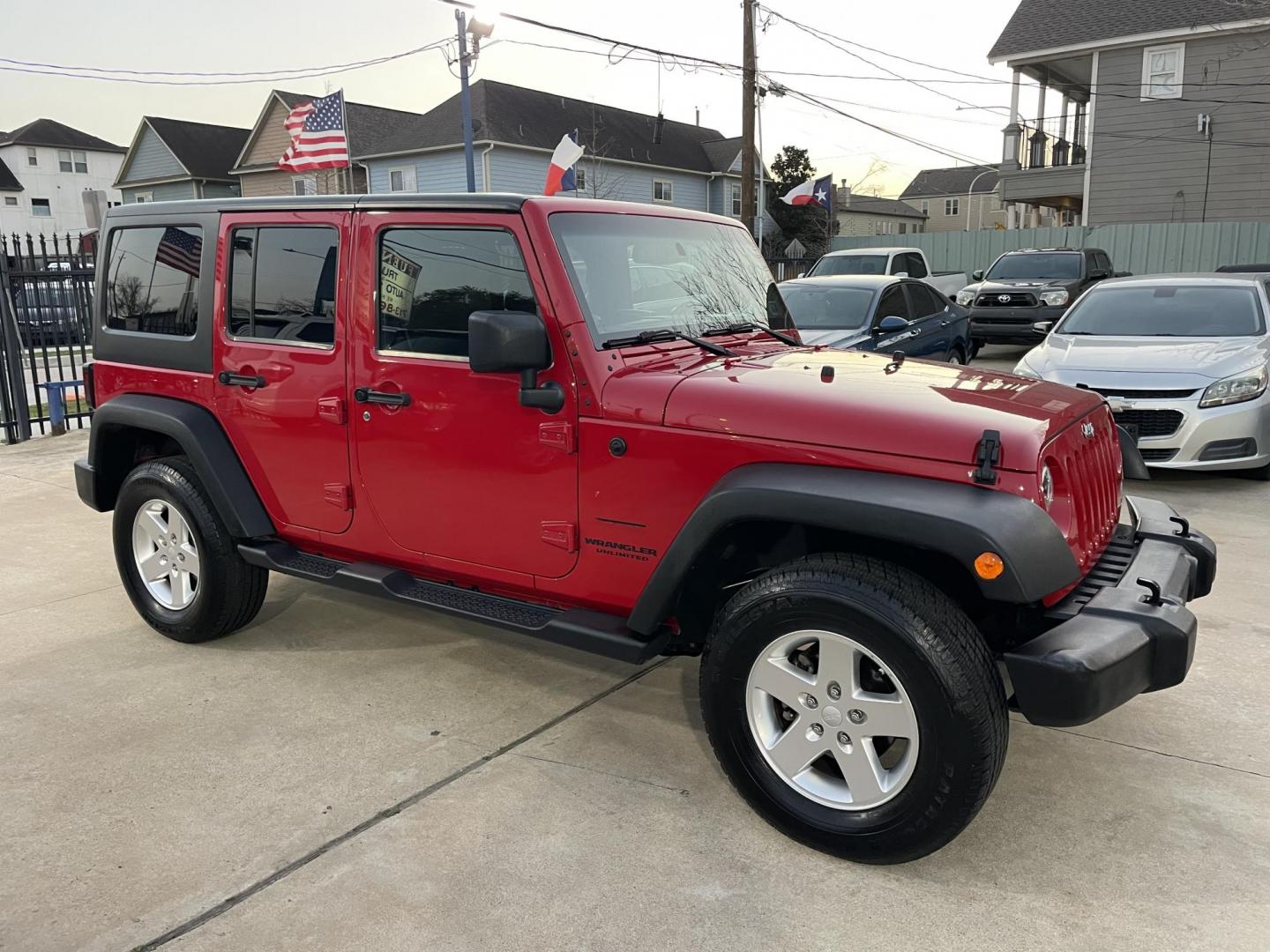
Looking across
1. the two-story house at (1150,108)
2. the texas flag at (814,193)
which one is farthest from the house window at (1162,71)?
the texas flag at (814,193)

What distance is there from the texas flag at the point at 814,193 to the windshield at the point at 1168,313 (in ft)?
45.2

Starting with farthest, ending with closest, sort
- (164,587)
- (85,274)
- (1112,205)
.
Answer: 1. (1112,205)
2. (85,274)
3. (164,587)

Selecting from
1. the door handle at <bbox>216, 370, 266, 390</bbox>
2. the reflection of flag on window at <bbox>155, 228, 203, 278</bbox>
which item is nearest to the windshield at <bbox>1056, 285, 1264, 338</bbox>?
the door handle at <bbox>216, 370, 266, 390</bbox>

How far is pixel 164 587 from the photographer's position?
15.0 feet

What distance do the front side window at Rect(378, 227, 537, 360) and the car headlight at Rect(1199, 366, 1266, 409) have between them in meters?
5.65

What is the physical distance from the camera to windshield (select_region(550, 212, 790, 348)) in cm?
332

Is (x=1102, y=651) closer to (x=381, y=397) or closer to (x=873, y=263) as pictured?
(x=381, y=397)

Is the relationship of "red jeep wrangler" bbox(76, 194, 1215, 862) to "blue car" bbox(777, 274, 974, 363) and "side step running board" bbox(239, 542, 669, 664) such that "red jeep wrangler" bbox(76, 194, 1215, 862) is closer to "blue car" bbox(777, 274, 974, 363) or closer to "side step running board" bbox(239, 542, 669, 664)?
"side step running board" bbox(239, 542, 669, 664)

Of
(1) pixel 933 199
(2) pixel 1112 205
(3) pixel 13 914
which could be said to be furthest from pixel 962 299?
(1) pixel 933 199

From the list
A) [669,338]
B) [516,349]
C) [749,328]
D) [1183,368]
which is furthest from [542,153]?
[516,349]

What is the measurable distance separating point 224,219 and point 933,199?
81254 mm

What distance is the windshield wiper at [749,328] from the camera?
12.2 ft

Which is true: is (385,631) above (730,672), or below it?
below

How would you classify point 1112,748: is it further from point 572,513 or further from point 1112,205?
point 1112,205
